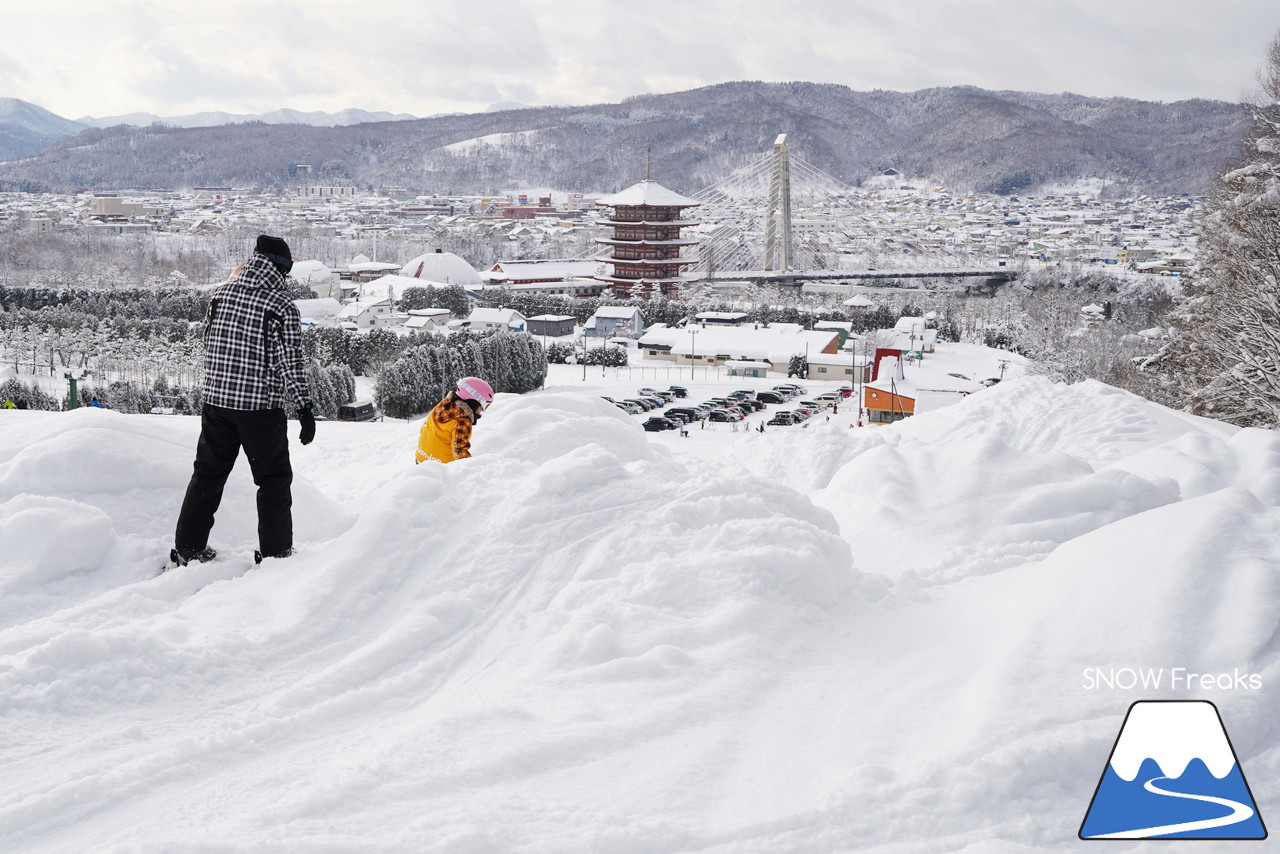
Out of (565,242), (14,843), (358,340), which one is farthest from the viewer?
(565,242)

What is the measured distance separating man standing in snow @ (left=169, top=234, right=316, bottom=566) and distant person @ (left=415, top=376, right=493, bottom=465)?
3.36 ft

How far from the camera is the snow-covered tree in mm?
9055

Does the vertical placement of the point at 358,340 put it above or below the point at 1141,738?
→ below

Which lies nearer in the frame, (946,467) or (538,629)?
(538,629)

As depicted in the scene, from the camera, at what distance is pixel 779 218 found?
61844 millimetres

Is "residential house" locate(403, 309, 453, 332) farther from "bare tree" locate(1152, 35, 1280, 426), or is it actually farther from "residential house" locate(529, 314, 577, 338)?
"bare tree" locate(1152, 35, 1280, 426)

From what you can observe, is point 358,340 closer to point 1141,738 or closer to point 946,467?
point 946,467

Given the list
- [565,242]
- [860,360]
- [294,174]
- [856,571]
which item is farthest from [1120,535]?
[294,174]

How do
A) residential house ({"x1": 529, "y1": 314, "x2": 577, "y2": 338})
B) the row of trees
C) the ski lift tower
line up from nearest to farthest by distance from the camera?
the row of trees
residential house ({"x1": 529, "y1": 314, "x2": 577, "y2": 338})
the ski lift tower

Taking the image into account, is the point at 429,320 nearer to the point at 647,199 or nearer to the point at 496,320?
the point at 496,320

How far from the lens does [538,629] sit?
86.6 inches

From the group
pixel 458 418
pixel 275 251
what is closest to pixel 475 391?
pixel 458 418

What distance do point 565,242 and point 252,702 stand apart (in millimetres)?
75362

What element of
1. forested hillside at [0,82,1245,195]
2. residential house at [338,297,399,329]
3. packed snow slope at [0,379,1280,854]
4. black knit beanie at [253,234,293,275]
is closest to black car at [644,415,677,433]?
packed snow slope at [0,379,1280,854]
